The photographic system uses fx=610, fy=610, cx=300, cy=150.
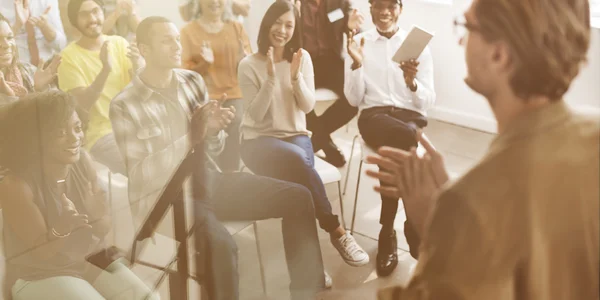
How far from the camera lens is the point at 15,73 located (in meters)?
1.60

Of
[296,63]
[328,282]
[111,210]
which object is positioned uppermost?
[296,63]

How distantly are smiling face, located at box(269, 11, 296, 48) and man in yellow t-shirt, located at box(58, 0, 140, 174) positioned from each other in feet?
1.27

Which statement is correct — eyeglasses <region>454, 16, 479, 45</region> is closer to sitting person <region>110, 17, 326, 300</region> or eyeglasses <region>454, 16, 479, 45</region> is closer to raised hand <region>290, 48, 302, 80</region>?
raised hand <region>290, 48, 302, 80</region>

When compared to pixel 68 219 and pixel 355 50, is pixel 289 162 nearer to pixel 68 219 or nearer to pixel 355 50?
pixel 355 50

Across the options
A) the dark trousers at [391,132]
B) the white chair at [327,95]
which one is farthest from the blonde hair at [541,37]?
the white chair at [327,95]

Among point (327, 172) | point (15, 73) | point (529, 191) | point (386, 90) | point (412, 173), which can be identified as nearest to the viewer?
point (529, 191)

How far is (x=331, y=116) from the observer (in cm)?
176

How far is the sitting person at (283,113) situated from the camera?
1737mm

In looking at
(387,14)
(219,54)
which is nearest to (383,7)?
(387,14)

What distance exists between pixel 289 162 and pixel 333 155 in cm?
13

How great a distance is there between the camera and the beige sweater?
1763mm

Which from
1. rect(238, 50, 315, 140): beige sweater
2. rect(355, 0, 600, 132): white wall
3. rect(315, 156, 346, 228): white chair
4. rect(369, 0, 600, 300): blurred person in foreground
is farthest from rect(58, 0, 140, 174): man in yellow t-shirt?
rect(369, 0, 600, 300): blurred person in foreground

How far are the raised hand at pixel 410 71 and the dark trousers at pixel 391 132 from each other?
0.07 m

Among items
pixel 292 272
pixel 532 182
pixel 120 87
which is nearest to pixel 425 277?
pixel 532 182
